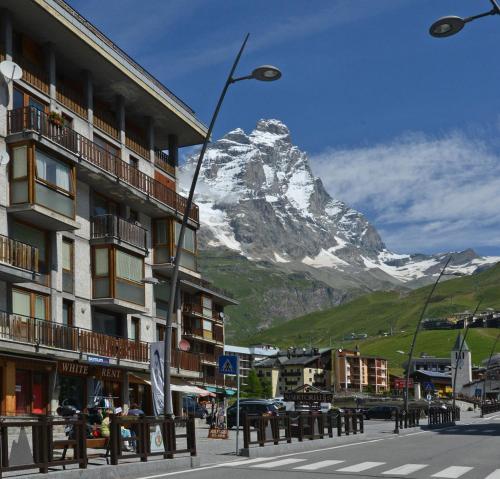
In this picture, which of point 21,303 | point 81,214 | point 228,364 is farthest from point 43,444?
point 81,214

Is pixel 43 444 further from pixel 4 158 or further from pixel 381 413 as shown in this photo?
pixel 381 413

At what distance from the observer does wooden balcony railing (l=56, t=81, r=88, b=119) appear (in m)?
37.2

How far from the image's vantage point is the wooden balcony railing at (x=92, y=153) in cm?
3347

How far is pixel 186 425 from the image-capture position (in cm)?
2269

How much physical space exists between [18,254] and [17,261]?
13.7 inches

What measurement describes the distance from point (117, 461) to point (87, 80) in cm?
2419

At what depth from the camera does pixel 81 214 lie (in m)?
38.6

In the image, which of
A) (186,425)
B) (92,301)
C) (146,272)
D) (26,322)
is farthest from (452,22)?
(146,272)

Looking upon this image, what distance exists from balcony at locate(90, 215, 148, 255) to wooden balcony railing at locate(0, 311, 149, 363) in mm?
4266

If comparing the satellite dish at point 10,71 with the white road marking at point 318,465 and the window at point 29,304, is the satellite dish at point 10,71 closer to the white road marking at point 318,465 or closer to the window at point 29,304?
the window at point 29,304

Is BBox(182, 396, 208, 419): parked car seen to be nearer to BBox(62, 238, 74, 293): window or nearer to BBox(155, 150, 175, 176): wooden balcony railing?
BBox(155, 150, 175, 176): wooden balcony railing

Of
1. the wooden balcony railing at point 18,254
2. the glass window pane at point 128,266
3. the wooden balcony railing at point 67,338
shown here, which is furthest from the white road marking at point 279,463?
the glass window pane at point 128,266

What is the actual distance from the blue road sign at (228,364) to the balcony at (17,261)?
9.86 meters

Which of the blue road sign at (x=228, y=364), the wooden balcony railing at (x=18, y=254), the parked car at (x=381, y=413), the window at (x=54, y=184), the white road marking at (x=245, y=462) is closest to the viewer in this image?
the white road marking at (x=245, y=462)
